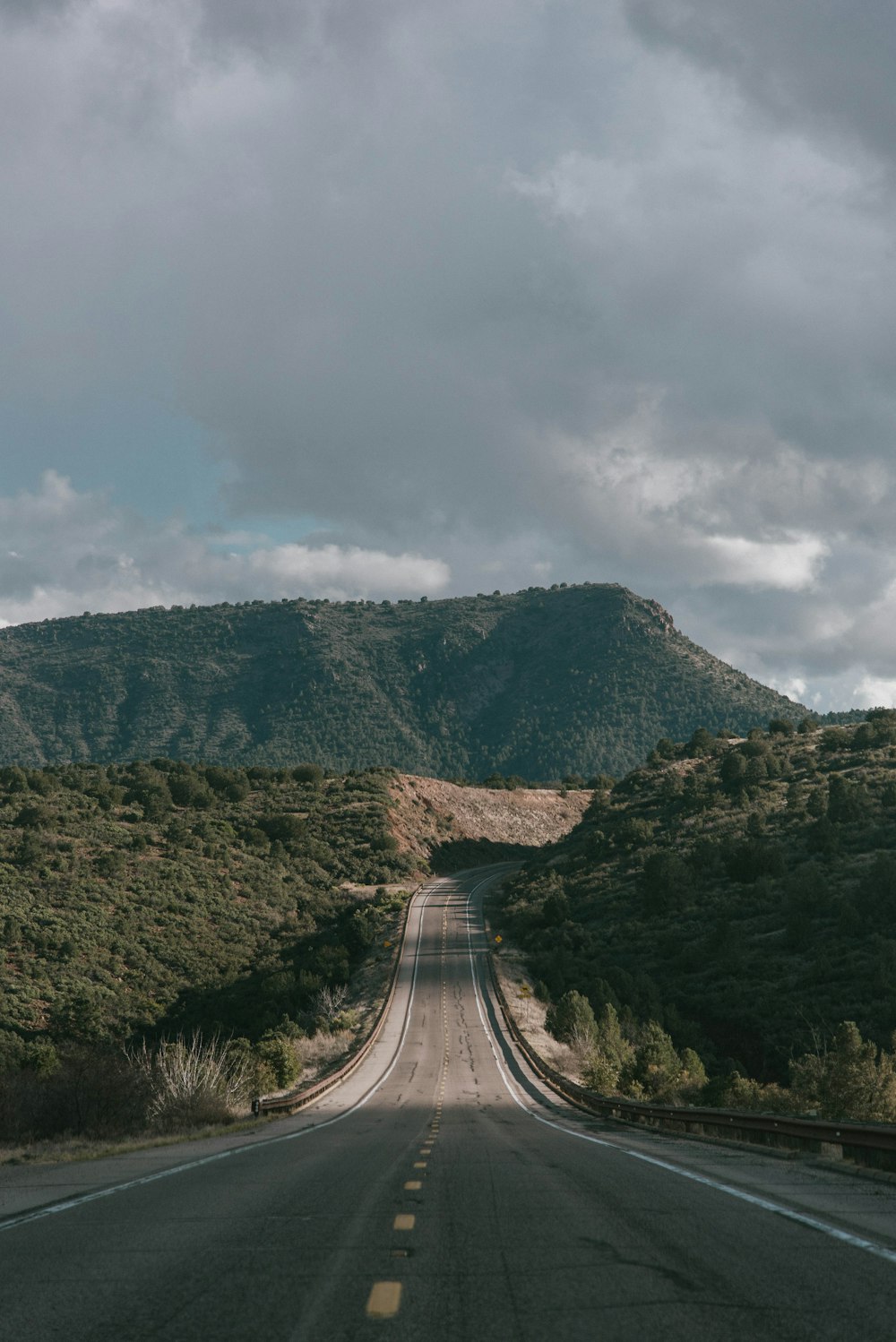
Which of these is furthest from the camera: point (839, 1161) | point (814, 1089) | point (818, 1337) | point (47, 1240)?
point (814, 1089)

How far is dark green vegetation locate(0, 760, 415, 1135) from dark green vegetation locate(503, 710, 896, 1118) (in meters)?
16.0

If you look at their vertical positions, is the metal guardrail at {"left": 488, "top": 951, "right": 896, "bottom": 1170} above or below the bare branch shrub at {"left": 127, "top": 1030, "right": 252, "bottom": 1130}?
above

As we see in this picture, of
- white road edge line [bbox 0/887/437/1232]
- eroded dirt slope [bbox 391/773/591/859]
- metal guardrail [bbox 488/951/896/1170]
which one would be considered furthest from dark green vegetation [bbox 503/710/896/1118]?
eroded dirt slope [bbox 391/773/591/859]

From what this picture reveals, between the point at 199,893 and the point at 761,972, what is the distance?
43.1 metres

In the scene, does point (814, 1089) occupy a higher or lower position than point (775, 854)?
lower

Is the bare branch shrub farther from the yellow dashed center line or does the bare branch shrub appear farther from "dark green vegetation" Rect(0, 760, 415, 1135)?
the yellow dashed center line

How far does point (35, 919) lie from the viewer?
62.0m

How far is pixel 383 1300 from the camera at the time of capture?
5.89 m

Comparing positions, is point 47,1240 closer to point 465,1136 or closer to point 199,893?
point 465,1136

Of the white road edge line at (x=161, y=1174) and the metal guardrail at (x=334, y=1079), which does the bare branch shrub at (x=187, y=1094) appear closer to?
the metal guardrail at (x=334, y=1079)

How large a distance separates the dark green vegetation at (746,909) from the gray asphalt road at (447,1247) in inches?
687

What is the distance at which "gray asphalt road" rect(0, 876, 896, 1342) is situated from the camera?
5.54m

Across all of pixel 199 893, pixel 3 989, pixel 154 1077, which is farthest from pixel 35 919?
pixel 154 1077

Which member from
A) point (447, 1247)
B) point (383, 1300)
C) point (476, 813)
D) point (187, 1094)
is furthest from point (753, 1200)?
point (476, 813)
